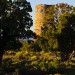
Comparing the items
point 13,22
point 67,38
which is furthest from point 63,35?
point 13,22

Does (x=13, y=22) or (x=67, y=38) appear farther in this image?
(x=67, y=38)

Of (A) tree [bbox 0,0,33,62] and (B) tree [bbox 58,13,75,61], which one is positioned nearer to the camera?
(A) tree [bbox 0,0,33,62]

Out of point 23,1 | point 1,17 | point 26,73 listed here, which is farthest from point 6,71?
point 23,1

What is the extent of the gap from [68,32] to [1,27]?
40.4 ft

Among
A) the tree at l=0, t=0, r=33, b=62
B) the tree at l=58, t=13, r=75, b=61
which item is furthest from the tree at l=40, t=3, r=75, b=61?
the tree at l=0, t=0, r=33, b=62

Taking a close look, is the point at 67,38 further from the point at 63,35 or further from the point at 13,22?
the point at 13,22

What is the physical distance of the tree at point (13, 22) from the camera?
3641 centimetres

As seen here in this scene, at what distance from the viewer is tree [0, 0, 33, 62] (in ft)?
119

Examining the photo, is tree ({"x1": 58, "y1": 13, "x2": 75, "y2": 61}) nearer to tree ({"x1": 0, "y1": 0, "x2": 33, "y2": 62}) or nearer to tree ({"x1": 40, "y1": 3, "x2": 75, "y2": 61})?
tree ({"x1": 40, "y1": 3, "x2": 75, "y2": 61})

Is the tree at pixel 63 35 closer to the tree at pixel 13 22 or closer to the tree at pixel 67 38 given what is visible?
the tree at pixel 67 38

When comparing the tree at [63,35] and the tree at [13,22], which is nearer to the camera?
the tree at [13,22]

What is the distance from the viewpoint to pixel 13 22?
36.6m

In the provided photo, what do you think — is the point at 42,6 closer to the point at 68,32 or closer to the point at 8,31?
the point at 68,32

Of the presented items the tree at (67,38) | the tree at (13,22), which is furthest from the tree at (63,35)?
the tree at (13,22)
